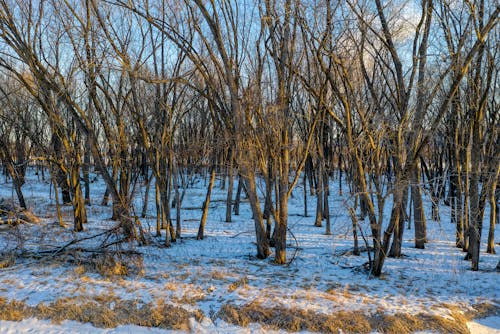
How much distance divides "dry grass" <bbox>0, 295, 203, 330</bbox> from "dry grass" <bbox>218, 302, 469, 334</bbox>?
0.74m

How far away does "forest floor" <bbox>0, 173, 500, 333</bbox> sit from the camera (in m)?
5.96

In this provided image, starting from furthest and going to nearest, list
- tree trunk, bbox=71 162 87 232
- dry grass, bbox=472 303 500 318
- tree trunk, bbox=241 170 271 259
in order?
tree trunk, bbox=71 162 87 232 < tree trunk, bbox=241 170 271 259 < dry grass, bbox=472 303 500 318

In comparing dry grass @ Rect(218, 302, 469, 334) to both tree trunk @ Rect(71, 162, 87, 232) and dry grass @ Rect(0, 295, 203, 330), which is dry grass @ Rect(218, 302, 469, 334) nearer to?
dry grass @ Rect(0, 295, 203, 330)

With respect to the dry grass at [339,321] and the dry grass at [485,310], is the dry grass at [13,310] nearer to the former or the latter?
the dry grass at [339,321]

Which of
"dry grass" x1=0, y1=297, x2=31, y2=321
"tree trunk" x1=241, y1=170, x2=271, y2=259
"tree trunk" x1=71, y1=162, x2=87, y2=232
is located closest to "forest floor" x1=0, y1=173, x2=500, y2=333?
"dry grass" x1=0, y1=297, x2=31, y2=321

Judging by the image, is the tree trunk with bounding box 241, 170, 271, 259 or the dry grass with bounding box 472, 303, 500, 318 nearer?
the dry grass with bounding box 472, 303, 500, 318

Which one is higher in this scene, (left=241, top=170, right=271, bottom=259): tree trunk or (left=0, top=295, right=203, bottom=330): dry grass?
(left=241, top=170, right=271, bottom=259): tree trunk

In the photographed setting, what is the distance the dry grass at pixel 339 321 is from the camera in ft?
19.2

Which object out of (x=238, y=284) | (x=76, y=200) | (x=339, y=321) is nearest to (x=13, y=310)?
(x=238, y=284)

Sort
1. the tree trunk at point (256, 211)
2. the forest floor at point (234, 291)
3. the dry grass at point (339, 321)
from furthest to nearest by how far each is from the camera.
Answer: the tree trunk at point (256, 211) → the forest floor at point (234, 291) → the dry grass at point (339, 321)

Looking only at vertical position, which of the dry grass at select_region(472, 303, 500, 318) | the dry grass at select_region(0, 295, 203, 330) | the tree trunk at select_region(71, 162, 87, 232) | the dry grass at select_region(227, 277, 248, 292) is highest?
the tree trunk at select_region(71, 162, 87, 232)

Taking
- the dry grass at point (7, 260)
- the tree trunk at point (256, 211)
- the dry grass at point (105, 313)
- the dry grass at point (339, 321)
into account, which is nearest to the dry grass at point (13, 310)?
the dry grass at point (105, 313)

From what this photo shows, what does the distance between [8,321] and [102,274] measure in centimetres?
207

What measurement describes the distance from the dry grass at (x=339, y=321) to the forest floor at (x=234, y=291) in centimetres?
2
